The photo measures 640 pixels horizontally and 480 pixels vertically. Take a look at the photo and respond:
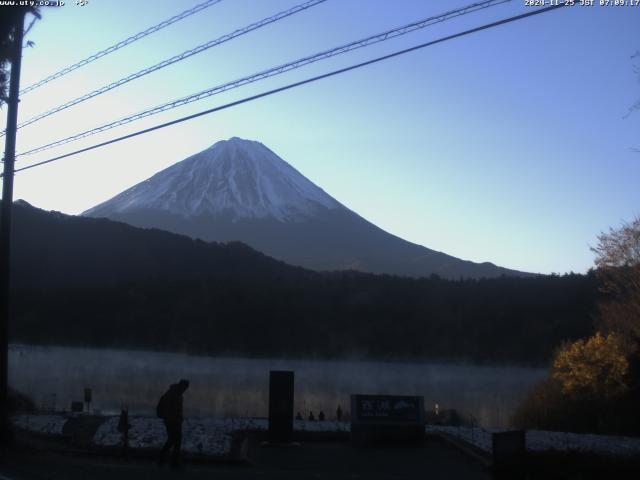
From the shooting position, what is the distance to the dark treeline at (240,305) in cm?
6106

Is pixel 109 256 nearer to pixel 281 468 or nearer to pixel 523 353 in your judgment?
pixel 523 353

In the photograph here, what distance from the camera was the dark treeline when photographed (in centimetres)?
6106

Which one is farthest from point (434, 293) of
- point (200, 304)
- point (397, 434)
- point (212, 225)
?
point (397, 434)

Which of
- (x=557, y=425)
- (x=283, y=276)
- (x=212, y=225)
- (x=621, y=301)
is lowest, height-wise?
(x=557, y=425)

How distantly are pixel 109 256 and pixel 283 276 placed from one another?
57.8 feet

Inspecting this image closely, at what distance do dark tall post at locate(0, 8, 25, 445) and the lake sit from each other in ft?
42.9

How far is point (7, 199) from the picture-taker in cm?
1584

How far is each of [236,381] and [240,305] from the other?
932 inches

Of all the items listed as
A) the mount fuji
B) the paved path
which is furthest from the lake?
the mount fuji

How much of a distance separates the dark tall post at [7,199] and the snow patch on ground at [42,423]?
5.10 ft

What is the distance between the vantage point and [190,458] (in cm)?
1401

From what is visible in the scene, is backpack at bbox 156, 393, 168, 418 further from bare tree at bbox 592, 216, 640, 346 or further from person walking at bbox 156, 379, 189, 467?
bare tree at bbox 592, 216, 640, 346

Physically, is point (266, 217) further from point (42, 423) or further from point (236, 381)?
point (42, 423)

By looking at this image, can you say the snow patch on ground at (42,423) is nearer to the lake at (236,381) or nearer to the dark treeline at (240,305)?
the lake at (236,381)
